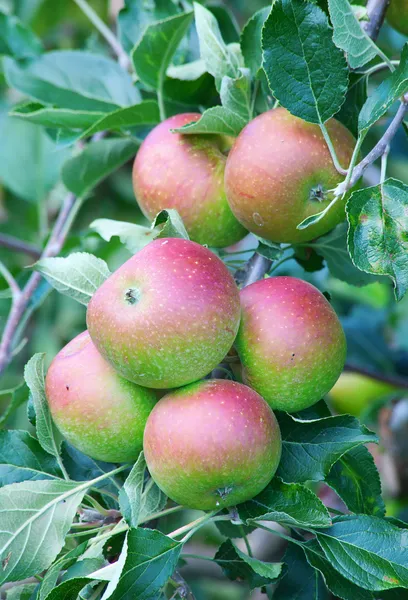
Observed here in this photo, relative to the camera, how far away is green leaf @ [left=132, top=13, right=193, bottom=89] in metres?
1.17

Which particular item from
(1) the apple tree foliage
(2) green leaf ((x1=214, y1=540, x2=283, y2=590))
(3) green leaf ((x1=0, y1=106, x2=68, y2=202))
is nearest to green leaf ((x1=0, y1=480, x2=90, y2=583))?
(1) the apple tree foliage

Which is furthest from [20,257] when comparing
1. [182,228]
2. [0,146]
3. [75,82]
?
[182,228]

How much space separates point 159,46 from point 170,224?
1.36 ft

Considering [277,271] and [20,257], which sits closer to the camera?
[277,271]

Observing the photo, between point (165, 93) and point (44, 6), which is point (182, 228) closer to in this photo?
point (165, 93)

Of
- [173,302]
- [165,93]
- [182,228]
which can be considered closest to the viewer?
[173,302]

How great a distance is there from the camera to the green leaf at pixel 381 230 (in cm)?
85

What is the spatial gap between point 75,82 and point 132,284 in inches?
27.8

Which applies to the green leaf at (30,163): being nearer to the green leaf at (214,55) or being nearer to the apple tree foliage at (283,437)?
the apple tree foliage at (283,437)

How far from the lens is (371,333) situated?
1.94m

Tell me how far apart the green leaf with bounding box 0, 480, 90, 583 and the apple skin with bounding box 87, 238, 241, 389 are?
8.7 inches

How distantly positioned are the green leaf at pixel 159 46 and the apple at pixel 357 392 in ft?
3.38

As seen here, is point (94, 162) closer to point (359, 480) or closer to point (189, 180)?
point (189, 180)

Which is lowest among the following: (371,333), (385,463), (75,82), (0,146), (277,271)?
(385,463)
